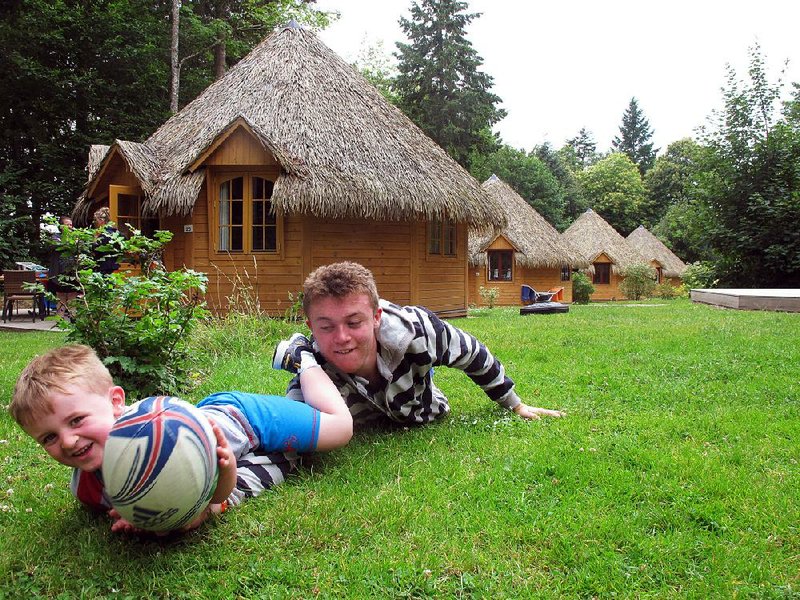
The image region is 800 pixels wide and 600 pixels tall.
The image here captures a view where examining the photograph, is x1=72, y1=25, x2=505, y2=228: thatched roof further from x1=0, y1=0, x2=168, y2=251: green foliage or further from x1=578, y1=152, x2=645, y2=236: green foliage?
x1=578, y1=152, x2=645, y2=236: green foliage

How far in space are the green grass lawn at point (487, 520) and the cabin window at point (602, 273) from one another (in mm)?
36698

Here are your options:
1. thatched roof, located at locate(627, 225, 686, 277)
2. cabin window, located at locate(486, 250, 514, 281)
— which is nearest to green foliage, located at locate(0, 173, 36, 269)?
cabin window, located at locate(486, 250, 514, 281)

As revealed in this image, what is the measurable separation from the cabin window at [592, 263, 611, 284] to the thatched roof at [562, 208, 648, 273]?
0.48 meters

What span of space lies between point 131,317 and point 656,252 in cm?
4543

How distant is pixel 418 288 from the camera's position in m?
14.7

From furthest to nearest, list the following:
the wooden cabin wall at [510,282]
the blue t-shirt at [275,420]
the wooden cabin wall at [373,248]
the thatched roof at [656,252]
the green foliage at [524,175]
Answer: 1. the thatched roof at [656,252]
2. the green foliage at [524,175]
3. the wooden cabin wall at [510,282]
4. the wooden cabin wall at [373,248]
5. the blue t-shirt at [275,420]

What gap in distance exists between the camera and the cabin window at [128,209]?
13219 millimetres

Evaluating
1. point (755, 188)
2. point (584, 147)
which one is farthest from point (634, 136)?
point (755, 188)

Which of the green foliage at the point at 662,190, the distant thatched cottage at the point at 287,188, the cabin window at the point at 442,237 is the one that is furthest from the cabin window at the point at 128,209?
the green foliage at the point at 662,190

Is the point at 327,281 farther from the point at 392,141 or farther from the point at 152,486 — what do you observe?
the point at 392,141

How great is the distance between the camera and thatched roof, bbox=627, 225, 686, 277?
44562 mm

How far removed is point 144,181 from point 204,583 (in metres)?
12.3

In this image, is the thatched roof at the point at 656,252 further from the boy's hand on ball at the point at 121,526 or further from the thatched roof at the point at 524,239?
the boy's hand on ball at the point at 121,526

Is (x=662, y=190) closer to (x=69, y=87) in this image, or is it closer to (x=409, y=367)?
(x=69, y=87)
